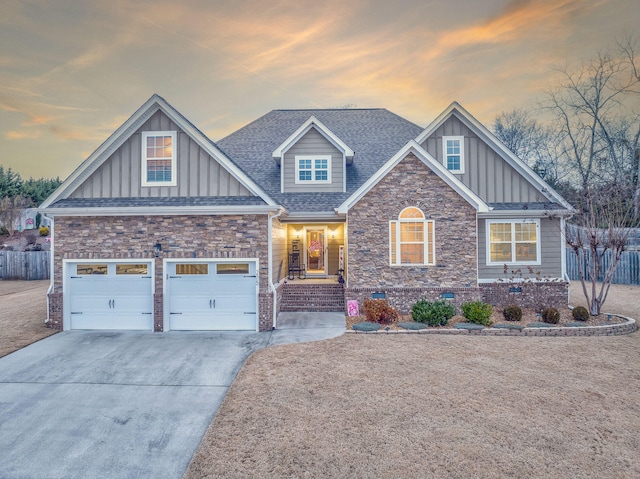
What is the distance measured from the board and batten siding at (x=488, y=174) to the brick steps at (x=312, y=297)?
723 centimetres

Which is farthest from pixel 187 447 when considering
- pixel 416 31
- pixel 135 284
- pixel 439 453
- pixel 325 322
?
pixel 416 31

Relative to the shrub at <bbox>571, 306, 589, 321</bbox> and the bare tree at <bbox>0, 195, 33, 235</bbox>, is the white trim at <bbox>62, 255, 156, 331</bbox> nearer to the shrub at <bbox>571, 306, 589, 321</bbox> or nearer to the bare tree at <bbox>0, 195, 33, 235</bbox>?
the shrub at <bbox>571, 306, 589, 321</bbox>

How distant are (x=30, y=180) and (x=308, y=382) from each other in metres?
55.7

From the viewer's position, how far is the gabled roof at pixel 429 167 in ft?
37.9

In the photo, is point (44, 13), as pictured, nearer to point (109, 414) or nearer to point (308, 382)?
point (109, 414)

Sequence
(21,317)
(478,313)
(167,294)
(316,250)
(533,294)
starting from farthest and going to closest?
(316,250)
(533,294)
(21,317)
(167,294)
(478,313)

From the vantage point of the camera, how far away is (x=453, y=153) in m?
14.0

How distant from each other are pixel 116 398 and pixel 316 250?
37.2 feet

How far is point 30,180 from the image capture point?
146 feet

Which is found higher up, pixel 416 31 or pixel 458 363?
pixel 416 31

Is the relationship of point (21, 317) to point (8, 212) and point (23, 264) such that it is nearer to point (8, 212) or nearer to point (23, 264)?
point (23, 264)

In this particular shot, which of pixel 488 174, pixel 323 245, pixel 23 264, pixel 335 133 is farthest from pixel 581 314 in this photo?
pixel 23 264

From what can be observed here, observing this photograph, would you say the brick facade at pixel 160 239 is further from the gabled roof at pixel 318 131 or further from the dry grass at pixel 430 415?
the gabled roof at pixel 318 131

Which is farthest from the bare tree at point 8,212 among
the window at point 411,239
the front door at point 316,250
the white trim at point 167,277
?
the window at point 411,239
